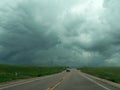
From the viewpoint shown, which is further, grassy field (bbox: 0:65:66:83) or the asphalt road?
grassy field (bbox: 0:65:66:83)

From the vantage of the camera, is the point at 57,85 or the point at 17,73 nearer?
the point at 57,85

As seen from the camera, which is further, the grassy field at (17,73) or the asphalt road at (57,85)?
the grassy field at (17,73)

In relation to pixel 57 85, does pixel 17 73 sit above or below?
above

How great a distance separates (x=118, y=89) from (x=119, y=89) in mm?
79

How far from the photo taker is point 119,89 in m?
24.3

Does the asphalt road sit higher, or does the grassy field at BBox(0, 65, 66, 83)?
the grassy field at BBox(0, 65, 66, 83)

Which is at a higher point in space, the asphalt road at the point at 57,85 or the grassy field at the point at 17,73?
the grassy field at the point at 17,73

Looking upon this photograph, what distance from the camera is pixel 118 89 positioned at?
24.3m
